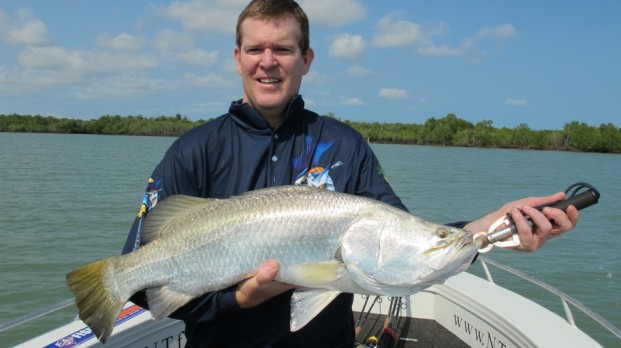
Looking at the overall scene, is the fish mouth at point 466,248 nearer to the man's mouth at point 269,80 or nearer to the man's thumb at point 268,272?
the man's thumb at point 268,272

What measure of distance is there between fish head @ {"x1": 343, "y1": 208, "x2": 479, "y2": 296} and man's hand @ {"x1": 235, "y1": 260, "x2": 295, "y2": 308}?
329 mm

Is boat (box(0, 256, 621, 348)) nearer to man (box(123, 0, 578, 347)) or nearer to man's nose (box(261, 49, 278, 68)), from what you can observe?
man (box(123, 0, 578, 347))

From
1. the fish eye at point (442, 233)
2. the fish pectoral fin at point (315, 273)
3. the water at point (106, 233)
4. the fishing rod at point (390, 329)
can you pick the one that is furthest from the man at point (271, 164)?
the water at point (106, 233)

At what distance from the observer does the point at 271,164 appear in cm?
271

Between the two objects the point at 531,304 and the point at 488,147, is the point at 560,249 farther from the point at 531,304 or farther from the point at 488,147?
the point at 488,147

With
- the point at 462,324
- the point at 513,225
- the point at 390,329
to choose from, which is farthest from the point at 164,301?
the point at 462,324

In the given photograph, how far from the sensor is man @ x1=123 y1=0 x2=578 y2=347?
250 centimetres

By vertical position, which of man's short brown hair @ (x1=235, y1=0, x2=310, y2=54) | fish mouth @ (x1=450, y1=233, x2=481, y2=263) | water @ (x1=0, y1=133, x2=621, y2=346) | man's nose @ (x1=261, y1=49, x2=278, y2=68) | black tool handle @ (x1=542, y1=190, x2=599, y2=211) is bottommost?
water @ (x1=0, y1=133, x2=621, y2=346)

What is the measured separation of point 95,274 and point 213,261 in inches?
23.4

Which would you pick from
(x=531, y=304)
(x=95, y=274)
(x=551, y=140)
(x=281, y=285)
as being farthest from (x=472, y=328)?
(x=551, y=140)

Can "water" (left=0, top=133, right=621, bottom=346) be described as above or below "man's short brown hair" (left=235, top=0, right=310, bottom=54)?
below

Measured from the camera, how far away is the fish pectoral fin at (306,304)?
2.32 metres

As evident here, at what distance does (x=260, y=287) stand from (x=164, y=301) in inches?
19.9

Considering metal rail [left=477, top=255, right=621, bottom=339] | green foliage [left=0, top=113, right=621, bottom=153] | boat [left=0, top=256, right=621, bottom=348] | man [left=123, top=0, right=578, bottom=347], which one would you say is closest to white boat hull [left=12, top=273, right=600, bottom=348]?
boat [left=0, top=256, right=621, bottom=348]
